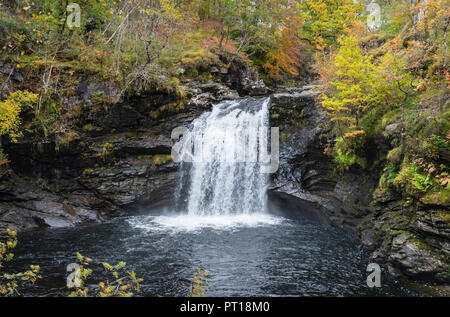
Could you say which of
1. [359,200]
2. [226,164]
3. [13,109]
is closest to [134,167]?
[226,164]

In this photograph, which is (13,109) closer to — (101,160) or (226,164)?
(101,160)

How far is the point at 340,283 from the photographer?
265 inches

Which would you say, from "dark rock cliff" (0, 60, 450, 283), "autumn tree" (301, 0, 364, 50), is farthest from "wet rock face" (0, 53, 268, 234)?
"autumn tree" (301, 0, 364, 50)

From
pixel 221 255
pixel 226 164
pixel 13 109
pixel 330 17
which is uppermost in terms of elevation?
pixel 330 17

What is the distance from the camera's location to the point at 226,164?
525 inches

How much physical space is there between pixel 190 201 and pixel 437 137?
32.3ft

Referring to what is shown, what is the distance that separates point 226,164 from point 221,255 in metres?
5.62

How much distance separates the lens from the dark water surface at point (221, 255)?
21.3ft

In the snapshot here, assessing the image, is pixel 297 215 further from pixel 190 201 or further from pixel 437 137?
pixel 437 137

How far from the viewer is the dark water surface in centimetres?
650

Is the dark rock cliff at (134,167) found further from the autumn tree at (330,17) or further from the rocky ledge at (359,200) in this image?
the autumn tree at (330,17)

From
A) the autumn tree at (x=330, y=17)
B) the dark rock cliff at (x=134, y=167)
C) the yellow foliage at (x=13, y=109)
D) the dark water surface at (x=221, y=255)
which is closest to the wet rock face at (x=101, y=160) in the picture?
the dark rock cliff at (x=134, y=167)

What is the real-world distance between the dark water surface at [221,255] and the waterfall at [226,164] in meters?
1.19

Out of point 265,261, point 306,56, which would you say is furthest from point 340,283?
point 306,56
